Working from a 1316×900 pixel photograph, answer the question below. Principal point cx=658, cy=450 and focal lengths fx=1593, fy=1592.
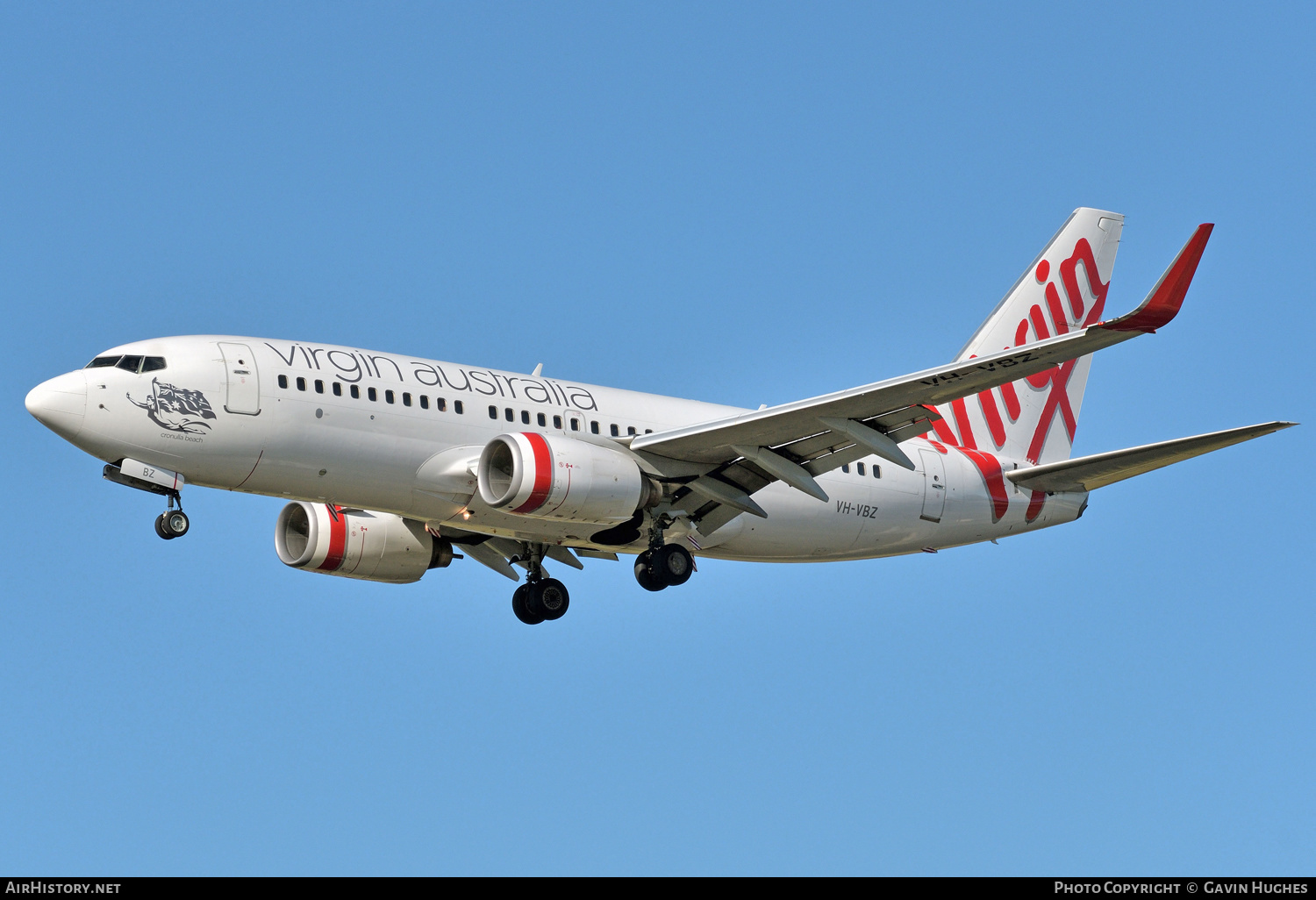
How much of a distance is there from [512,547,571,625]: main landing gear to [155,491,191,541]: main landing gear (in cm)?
987

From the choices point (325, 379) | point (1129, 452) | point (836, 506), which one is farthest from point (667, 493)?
point (1129, 452)

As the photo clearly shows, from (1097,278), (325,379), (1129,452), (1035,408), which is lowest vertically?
(325,379)

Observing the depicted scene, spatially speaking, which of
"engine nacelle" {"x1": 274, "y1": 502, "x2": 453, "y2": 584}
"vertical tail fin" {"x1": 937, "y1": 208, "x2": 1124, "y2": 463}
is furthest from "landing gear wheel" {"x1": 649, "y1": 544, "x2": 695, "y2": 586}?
"vertical tail fin" {"x1": 937, "y1": 208, "x2": 1124, "y2": 463}

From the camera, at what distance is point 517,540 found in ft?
125

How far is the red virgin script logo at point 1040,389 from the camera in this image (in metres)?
39.8

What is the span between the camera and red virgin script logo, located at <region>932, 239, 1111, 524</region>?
39.8m

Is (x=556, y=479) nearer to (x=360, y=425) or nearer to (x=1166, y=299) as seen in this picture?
(x=360, y=425)

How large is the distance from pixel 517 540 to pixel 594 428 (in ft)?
14.9

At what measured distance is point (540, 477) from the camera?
31.8 meters

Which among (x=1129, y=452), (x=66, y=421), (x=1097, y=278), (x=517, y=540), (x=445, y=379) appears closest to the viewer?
(x=66, y=421)

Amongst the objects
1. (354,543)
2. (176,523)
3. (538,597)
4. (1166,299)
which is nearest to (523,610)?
(538,597)

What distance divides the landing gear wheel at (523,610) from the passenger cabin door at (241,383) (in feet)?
32.4

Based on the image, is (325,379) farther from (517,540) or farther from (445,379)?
(517,540)

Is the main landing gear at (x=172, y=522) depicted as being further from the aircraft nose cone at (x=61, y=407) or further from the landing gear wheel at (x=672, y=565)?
the landing gear wheel at (x=672, y=565)
